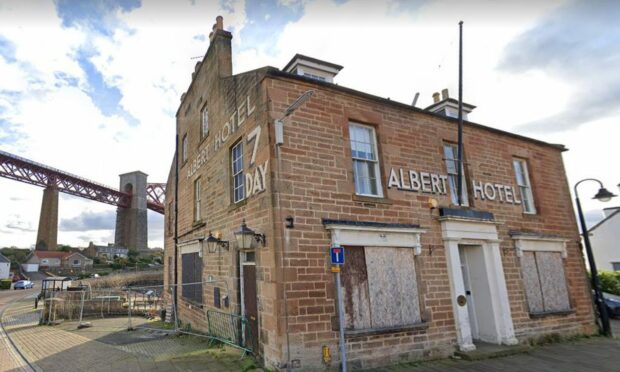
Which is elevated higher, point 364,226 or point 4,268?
point 4,268

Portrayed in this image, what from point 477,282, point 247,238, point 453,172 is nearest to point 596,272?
point 477,282

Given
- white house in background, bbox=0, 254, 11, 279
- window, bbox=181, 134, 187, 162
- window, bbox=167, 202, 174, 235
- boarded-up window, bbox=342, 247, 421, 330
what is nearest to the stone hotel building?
boarded-up window, bbox=342, 247, 421, 330

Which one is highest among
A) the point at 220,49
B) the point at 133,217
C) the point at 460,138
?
the point at 133,217

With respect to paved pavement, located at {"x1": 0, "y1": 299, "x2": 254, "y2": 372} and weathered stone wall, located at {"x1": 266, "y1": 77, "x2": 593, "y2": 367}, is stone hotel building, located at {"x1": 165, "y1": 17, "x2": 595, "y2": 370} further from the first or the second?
paved pavement, located at {"x1": 0, "y1": 299, "x2": 254, "y2": 372}

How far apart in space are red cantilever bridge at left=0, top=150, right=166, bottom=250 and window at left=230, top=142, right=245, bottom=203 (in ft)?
159

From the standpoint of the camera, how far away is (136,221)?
193 ft

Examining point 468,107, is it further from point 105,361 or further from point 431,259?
point 105,361

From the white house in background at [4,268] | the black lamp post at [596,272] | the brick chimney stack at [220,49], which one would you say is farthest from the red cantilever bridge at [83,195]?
the black lamp post at [596,272]

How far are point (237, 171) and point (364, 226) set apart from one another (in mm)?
3930

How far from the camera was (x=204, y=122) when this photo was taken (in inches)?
487

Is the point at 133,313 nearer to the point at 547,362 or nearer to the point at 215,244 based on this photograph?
the point at 215,244

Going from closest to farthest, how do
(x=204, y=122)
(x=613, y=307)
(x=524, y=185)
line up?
1. (x=524, y=185)
2. (x=204, y=122)
3. (x=613, y=307)

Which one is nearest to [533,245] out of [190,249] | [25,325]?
[190,249]

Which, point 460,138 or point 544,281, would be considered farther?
point 544,281
